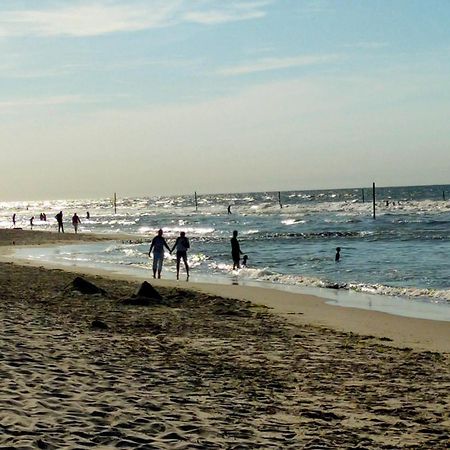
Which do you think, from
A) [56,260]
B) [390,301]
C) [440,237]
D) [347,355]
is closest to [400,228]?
[440,237]

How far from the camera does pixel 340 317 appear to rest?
14555 mm

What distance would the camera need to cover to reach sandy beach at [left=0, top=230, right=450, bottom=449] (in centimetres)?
606

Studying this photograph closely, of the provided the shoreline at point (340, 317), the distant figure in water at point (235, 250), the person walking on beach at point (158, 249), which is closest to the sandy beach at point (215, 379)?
the shoreline at point (340, 317)

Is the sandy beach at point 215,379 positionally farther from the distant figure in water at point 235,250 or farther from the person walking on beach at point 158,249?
the distant figure in water at point 235,250

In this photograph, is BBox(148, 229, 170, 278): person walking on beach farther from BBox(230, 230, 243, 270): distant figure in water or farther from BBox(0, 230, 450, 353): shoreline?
BBox(230, 230, 243, 270): distant figure in water

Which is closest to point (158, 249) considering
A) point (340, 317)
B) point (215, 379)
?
point (340, 317)

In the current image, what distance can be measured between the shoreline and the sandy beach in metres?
0.06

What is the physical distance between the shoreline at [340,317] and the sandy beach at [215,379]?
0.06 metres

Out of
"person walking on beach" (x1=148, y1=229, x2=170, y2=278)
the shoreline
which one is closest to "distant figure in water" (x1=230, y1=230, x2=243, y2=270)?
"person walking on beach" (x1=148, y1=229, x2=170, y2=278)

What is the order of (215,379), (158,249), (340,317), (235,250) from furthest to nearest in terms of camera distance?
(235,250)
(158,249)
(340,317)
(215,379)

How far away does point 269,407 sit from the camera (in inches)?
278

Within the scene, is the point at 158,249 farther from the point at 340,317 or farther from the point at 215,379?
the point at 215,379

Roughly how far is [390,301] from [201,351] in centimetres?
881

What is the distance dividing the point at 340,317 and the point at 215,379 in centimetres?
683
